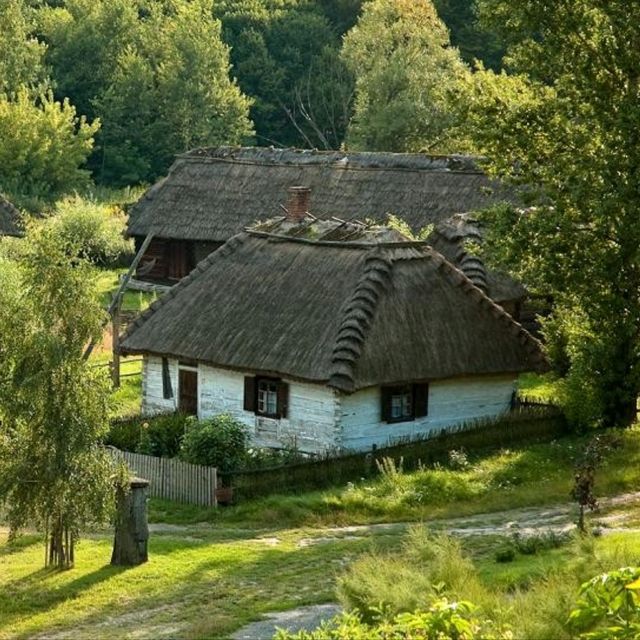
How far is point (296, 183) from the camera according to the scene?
54250mm

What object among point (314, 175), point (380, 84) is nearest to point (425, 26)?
point (380, 84)

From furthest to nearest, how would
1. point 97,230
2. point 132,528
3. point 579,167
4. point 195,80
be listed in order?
point 195,80 < point 97,230 < point 579,167 < point 132,528

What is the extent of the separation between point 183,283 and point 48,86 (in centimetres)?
4951

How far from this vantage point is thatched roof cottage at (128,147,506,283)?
5047 centimetres

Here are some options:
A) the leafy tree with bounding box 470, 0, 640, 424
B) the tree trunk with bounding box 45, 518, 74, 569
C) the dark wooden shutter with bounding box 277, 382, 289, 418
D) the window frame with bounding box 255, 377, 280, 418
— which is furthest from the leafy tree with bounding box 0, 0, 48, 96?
the tree trunk with bounding box 45, 518, 74, 569

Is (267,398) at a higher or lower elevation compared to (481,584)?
higher

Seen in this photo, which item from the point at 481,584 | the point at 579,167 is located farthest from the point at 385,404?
the point at 481,584

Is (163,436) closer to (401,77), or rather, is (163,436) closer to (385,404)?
(385,404)

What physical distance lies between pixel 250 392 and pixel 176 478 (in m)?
4.57

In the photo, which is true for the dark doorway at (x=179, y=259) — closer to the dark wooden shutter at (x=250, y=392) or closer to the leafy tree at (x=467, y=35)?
the dark wooden shutter at (x=250, y=392)

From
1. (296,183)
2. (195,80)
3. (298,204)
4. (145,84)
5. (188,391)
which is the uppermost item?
(195,80)

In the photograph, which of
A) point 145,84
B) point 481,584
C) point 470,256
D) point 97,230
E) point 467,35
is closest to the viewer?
point 481,584

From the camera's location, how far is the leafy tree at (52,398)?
23891 millimetres

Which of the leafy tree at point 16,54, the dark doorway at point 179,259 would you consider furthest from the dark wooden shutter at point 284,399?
the leafy tree at point 16,54
